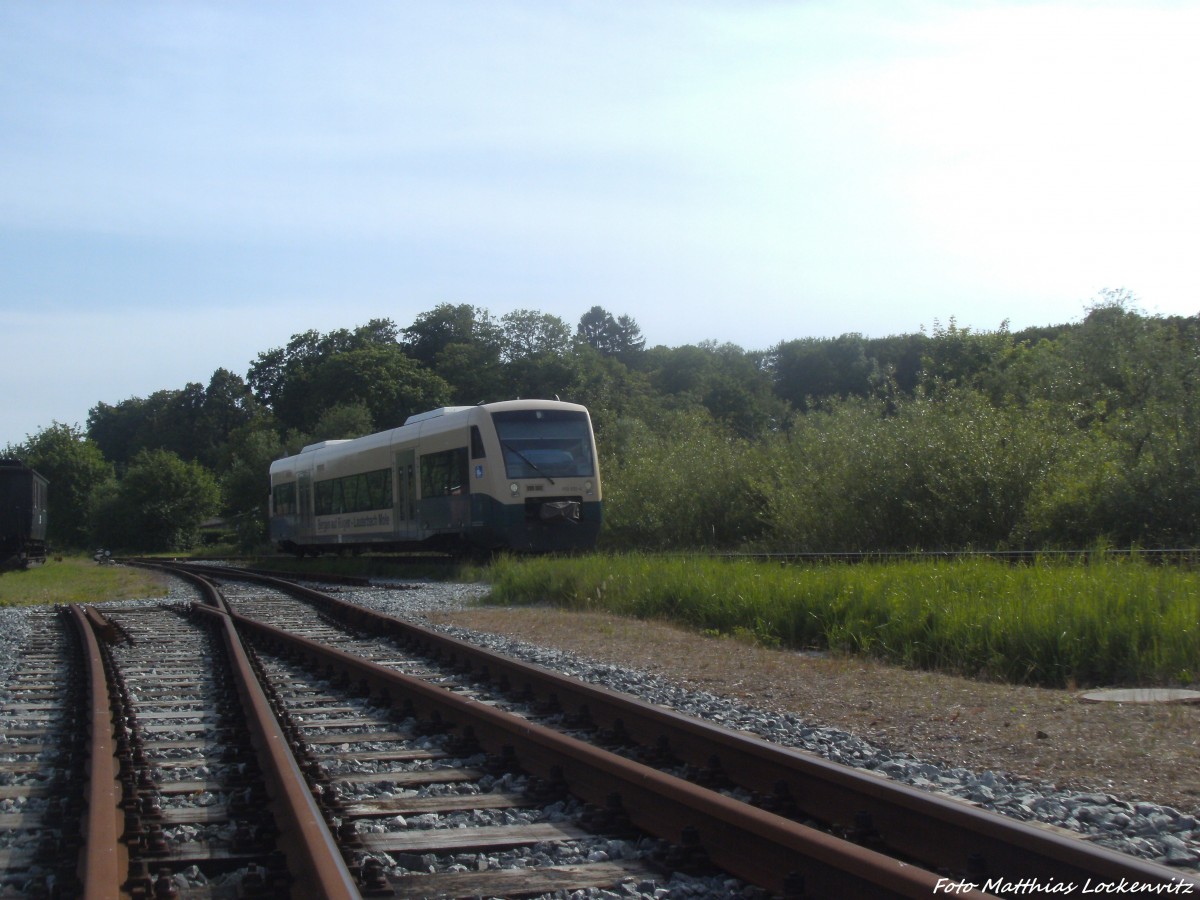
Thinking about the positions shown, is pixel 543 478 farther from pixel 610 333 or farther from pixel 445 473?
pixel 610 333

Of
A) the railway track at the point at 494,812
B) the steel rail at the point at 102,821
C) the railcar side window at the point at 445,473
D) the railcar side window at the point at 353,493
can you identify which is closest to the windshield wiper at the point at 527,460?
the railcar side window at the point at 445,473

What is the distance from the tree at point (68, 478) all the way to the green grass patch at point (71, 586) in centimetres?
5453

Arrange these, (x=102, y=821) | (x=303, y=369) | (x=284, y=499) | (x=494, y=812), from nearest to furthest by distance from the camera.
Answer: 1. (x=102, y=821)
2. (x=494, y=812)
3. (x=284, y=499)
4. (x=303, y=369)

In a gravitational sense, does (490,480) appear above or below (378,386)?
below

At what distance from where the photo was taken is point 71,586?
23.9 metres

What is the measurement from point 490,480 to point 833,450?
772 cm

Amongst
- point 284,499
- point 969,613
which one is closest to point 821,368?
point 284,499

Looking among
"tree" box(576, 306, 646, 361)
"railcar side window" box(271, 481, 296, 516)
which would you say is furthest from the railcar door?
"tree" box(576, 306, 646, 361)

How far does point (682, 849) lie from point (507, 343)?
93814 mm

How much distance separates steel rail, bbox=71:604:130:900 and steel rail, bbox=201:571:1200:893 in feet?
8.53

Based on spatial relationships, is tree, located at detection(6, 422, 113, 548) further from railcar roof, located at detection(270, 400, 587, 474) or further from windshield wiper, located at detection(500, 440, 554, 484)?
windshield wiper, located at detection(500, 440, 554, 484)

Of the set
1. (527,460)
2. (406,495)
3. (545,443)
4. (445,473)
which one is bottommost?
(406,495)

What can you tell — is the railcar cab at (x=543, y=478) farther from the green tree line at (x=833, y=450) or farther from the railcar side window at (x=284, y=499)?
the railcar side window at (x=284, y=499)

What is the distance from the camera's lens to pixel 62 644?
37.6 ft
